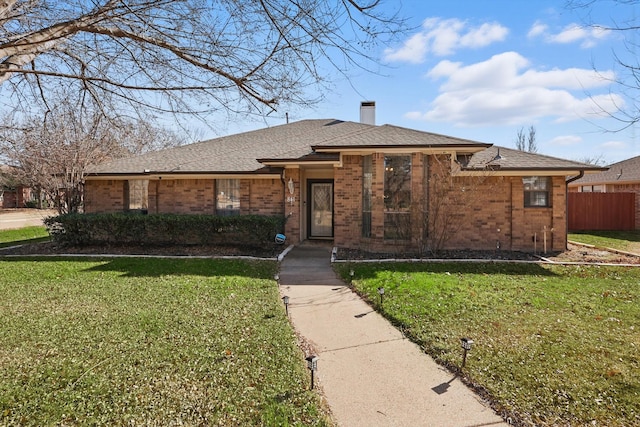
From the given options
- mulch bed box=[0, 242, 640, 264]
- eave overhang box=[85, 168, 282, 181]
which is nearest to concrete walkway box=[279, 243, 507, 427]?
mulch bed box=[0, 242, 640, 264]

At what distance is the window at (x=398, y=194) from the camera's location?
427 inches

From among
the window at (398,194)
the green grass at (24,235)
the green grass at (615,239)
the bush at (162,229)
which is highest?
the window at (398,194)

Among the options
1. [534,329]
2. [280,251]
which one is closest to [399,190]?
[280,251]

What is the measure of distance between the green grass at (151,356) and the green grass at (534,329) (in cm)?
188

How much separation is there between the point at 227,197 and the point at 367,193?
17.5 ft

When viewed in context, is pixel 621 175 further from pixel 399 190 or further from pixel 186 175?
pixel 186 175

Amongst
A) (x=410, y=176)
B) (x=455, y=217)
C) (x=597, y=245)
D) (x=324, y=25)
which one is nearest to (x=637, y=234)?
(x=597, y=245)

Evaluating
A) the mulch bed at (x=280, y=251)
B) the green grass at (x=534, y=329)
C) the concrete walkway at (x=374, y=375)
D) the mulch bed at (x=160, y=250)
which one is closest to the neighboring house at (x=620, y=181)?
the mulch bed at (x=280, y=251)

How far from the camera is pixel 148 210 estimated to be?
13.9m

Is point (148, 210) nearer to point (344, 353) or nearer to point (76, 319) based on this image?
point (76, 319)

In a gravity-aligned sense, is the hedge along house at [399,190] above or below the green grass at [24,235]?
above

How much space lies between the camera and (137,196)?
568 inches

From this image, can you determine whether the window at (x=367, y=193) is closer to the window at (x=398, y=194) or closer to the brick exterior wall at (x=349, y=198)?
the brick exterior wall at (x=349, y=198)

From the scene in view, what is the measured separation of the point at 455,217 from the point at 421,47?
7733mm
